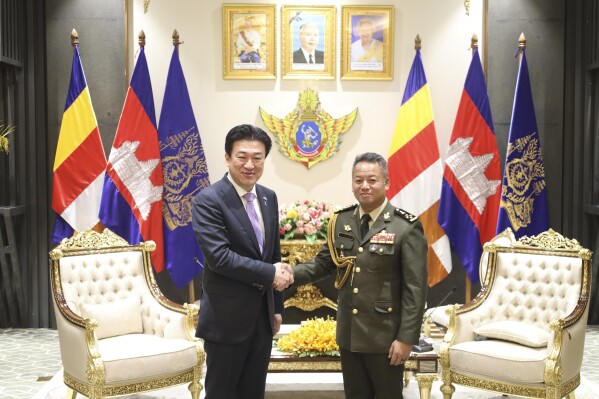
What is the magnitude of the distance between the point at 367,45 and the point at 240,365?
13.2 feet

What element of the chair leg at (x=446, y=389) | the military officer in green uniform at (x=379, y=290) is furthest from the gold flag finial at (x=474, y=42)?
the military officer in green uniform at (x=379, y=290)

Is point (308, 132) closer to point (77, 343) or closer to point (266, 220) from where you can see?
point (77, 343)

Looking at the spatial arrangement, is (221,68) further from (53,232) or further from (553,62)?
(553,62)

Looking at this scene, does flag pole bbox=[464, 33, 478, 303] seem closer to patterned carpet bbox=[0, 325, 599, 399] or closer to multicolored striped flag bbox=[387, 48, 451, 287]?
multicolored striped flag bbox=[387, 48, 451, 287]

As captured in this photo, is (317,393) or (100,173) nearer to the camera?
(317,393)

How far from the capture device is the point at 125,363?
3934 millimetres

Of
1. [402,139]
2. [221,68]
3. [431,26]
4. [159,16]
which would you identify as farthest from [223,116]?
[431,26]

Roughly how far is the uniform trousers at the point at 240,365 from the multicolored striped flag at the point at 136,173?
306 cm

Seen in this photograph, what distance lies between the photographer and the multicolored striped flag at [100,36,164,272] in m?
5.82

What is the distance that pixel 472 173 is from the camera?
19.7ft

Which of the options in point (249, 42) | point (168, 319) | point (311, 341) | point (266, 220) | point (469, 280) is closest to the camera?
point (266, 220)

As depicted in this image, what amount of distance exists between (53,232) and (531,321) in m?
3.97

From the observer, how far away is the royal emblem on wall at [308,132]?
6328mm

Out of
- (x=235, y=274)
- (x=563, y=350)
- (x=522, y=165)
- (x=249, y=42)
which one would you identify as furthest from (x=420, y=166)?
(x=235, y=274)
